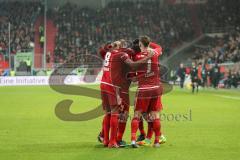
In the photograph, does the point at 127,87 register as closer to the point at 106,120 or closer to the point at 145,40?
the point at 106,120

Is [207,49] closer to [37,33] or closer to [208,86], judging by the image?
[208,86]

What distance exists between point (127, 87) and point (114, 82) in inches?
15.8

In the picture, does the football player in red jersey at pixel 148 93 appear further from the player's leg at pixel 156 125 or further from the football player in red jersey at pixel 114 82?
the football player in red jersey at pixel 114 82

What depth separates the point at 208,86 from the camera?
44125 mm

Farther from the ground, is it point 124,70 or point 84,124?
point 124,70

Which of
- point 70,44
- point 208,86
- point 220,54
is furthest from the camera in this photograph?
point 70,44

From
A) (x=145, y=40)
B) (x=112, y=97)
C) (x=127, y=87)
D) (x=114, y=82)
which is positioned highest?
(x=145, y=40)

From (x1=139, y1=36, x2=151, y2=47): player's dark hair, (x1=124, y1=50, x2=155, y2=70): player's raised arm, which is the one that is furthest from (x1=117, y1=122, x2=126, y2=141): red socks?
(x1=139, y1=36, x2=151, y2=47): player's dark hair

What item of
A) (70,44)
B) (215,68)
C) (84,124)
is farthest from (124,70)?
(70,44)

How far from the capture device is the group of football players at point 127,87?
11.9 meters

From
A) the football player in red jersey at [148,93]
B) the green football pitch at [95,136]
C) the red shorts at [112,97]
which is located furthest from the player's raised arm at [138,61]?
the green football pitch at [95,136]

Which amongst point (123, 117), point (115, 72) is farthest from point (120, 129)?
point (115, 72)

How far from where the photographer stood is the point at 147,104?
12.1 metres

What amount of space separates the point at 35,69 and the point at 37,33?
803 centimetres
